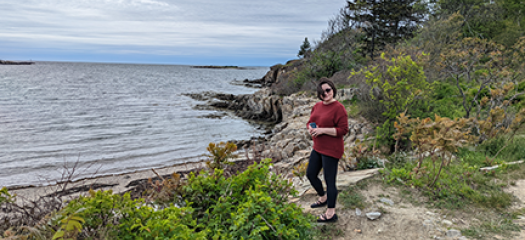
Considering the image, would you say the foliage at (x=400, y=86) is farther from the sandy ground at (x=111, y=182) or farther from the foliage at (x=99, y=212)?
the foliage at (x=99, y=212)

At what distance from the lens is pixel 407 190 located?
4660 mm

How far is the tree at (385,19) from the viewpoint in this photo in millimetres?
27625

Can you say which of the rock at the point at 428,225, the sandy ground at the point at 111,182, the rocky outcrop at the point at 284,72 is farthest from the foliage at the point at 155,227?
the rocky outcrop at the point at 284,72

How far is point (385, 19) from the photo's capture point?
29125mm

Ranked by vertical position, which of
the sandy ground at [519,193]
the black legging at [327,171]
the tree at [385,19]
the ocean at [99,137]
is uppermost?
the tree at [385,19]

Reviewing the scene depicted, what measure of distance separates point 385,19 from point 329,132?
3040cm

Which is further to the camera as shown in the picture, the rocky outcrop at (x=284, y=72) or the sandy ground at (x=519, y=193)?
the rocky outcrop at (x=284, y=72)

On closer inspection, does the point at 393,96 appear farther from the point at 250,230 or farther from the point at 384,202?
the point at 250,230

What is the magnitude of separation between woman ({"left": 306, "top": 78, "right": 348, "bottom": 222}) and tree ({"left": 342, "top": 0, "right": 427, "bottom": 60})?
84.6 ft

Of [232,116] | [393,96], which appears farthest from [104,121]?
[393,96]

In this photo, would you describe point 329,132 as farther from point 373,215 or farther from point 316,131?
point 373,215

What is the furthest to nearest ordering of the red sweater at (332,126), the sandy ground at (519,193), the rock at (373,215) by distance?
the rock at (373,215) < the sandy ground at (519,193) < the red sweater at (332,126)

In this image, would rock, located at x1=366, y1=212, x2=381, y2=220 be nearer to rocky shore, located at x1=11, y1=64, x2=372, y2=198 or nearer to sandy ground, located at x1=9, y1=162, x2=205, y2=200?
rocky shore, located at x1=11, y1=64, x2=372, y2=198

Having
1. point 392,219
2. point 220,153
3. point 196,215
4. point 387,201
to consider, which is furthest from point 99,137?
point 392,219
